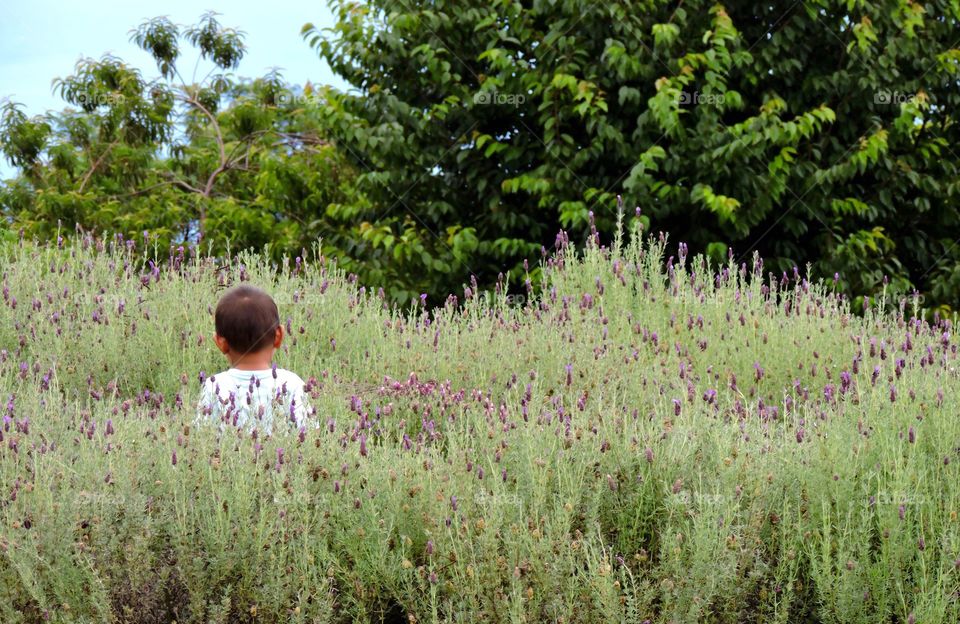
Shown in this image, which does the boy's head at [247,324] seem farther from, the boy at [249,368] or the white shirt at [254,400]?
the white shirt at [254,400]

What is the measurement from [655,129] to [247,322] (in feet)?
19.9

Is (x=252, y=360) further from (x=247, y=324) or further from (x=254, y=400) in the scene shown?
(x=254, y=400)

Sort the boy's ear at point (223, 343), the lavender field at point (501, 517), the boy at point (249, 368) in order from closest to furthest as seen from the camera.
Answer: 1. the lavender field at point (501, 517)
2. the boy at point (249, 368)
3. the boy's ear at point (223, 343)

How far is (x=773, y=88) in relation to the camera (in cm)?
1073

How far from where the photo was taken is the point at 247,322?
193 inches

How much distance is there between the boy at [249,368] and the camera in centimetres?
449

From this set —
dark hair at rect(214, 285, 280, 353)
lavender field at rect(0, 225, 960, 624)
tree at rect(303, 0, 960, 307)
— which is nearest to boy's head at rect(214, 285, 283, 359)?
dark hair at rect(214, 285, 280, 353)

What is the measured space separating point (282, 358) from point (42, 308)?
5.58 feet

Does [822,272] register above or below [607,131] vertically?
below

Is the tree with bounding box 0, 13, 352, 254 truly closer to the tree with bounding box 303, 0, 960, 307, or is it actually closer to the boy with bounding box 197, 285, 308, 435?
the tree with bounding box 303, 0, 960, 307

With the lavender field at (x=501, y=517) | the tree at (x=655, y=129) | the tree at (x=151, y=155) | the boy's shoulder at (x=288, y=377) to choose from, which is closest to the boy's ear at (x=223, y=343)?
the boy's shoulder at (x=288, y=377)

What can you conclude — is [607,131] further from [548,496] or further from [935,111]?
[548,496]

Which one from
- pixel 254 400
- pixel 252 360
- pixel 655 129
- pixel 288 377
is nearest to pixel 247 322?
pixel 252 360

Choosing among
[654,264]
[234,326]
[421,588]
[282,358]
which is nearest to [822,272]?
[654,264]
